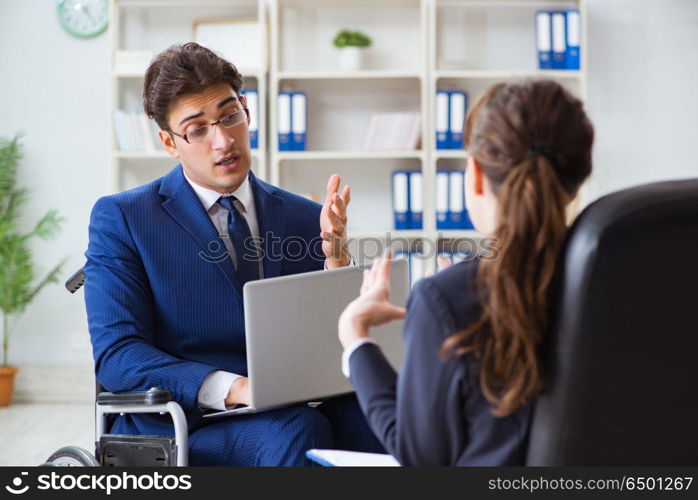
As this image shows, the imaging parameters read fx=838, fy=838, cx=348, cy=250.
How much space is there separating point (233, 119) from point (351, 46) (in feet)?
8.29

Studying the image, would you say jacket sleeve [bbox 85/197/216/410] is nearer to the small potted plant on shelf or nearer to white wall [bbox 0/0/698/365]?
the small potted plant on shelf

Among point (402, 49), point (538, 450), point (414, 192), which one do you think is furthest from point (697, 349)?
point (402, 49)

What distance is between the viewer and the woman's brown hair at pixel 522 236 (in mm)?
1111

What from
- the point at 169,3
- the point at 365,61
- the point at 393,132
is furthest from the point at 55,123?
the point at 393,132

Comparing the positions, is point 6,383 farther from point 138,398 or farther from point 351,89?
point 138,398

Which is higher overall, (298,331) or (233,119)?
(233,119)

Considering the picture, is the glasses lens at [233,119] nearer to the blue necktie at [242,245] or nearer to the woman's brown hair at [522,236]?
the blue necktie at [242,245]

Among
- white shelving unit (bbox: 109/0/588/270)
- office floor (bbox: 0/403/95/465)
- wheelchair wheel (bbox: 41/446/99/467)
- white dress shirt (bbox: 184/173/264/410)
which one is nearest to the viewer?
wheelchair wheel (bbox: 41/446/99/467)

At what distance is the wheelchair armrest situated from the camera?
5.40 ft

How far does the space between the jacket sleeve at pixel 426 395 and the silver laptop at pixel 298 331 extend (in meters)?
0.39

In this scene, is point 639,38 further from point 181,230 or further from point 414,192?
point 181,230

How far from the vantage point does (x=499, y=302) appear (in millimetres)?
1112

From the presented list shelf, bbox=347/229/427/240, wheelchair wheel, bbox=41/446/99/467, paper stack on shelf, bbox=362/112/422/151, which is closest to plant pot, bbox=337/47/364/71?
paper stack on shelf, bbox=362/112/422/151

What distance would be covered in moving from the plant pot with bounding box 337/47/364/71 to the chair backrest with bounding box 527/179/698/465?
3438mm
